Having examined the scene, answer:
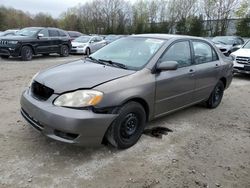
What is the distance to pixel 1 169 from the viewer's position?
3.15m

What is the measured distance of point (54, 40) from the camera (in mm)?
14406

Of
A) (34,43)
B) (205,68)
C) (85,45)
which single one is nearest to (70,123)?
(205,68)

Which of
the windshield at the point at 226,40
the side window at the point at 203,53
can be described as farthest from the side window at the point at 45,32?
the side window at the point at 203,53

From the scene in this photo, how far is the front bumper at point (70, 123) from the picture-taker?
3125mm

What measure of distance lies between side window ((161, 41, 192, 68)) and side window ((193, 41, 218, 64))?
252 mm

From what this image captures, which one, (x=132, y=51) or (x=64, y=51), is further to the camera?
(x=64, y=51)

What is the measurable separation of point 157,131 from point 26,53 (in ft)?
33.3

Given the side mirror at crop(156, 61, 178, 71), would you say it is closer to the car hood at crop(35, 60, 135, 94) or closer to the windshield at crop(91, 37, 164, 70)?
the windshield at crop(91, 37, 164, 70)

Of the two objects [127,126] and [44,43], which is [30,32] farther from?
[127,126]

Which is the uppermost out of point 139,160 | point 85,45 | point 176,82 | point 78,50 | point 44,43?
point 176,82

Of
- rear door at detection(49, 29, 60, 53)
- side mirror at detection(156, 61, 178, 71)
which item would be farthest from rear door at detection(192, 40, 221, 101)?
rear door at detection(49, 29, 60, 53)

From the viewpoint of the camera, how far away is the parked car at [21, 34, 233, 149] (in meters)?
3.22

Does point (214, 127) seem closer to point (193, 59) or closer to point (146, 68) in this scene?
point (193, 59)

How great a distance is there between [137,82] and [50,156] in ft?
4.90
